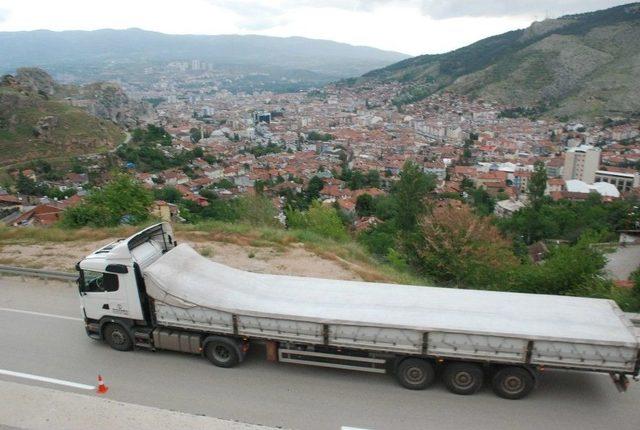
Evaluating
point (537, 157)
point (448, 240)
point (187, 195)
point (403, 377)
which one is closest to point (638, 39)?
point (537, 157)

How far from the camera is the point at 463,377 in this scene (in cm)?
617

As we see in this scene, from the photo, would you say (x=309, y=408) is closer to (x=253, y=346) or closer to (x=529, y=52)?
(x=253, y=346)

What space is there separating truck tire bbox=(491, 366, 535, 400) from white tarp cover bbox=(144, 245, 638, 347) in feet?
1.78

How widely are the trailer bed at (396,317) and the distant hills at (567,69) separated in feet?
387

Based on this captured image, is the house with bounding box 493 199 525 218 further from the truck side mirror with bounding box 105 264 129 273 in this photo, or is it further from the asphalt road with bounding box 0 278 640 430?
the truck side mirror with bounding box 105 264 129 273

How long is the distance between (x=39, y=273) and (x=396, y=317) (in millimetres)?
8329

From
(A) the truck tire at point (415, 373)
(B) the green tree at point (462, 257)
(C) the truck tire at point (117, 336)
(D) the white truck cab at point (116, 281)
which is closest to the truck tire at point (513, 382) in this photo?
(A) the truck tire at point (415, 373)

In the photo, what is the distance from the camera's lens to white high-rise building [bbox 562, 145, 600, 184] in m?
72.1

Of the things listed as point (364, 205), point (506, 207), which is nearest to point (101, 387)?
point (364, 205)

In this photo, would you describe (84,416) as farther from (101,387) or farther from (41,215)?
(41,215)

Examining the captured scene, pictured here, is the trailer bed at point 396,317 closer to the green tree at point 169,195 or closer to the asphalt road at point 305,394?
the asphalt road at point 305,394

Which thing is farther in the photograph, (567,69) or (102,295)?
(567,69)

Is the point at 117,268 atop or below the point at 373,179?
atop

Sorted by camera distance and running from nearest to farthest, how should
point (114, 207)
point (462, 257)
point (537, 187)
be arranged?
point (462, 257)
point (114, 207)
point (537, 187)
